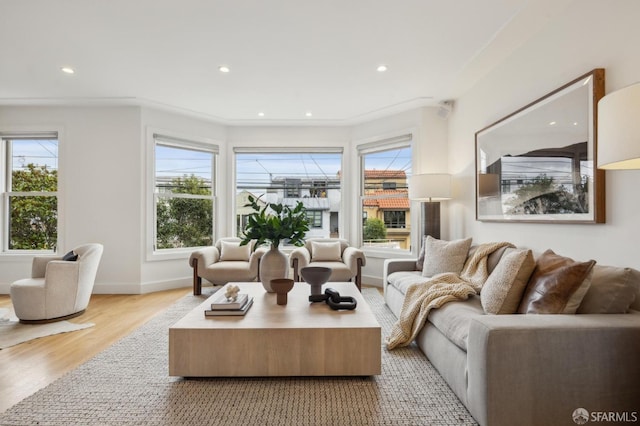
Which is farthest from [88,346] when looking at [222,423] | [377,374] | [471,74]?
[471,74]

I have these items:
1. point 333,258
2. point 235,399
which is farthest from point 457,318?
point 333,258

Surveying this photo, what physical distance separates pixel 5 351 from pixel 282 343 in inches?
91.9

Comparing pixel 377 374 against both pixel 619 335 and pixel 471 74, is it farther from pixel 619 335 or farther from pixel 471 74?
pixel 471 74

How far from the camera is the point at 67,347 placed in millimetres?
2715

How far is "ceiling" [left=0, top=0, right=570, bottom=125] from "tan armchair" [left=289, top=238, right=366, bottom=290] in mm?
1984

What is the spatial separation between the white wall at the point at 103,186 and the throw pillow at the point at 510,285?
4.37m

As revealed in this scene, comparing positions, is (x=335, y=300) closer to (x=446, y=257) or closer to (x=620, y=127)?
(x=446, y=257)

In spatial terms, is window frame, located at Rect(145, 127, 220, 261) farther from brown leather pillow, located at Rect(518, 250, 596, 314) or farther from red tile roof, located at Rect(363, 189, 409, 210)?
brown leather pillow, located at Rect(518, 250, 596, 314)

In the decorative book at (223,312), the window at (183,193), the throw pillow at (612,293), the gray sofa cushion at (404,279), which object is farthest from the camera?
the window at (183,193)

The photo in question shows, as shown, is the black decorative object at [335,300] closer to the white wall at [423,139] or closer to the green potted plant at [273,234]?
the green potted plant at [273,234]

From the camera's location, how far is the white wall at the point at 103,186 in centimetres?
457

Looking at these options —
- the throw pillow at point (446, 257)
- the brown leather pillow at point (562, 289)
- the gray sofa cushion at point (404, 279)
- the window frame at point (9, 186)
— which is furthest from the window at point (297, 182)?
the brown leather pillow at point (562, 289)

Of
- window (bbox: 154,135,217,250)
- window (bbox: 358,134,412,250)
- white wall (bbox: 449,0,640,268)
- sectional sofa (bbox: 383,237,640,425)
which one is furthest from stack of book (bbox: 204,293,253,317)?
window (bbox: 358,134,412,250)

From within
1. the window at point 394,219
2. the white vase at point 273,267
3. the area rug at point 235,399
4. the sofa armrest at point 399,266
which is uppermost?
the window at point 394,219
